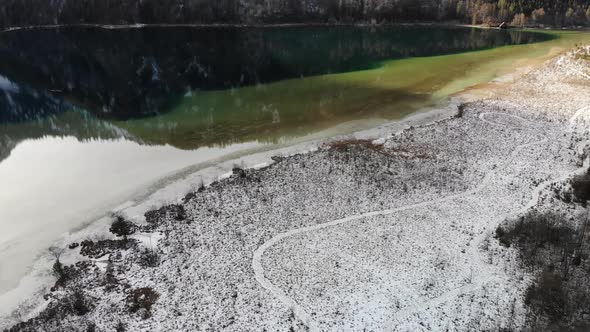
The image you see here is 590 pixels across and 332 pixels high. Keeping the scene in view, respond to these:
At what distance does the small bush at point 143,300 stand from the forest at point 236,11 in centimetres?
12277

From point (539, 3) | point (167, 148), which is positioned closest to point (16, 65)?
point (167, 148)

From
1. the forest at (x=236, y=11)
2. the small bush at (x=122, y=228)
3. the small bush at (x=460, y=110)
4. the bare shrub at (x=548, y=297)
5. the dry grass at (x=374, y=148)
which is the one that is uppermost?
the forest at (x=236, y=11)

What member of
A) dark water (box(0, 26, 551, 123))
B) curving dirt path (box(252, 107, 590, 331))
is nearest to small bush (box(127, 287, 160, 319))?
curving dirt path (box(252, 107, 590, 331))

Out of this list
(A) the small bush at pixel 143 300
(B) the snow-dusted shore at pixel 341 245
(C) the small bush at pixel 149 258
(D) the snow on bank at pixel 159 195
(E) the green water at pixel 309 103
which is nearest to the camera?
(B) the snow-dusted shore at pixel 341 245

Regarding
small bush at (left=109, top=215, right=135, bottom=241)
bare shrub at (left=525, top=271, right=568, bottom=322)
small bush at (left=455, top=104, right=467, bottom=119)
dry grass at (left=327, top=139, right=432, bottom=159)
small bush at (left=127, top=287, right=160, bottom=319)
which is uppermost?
small bush at (left=455, top=104, right=467, bottom=119)

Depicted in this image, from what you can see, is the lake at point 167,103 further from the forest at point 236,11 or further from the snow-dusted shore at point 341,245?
the forest at point 236,11

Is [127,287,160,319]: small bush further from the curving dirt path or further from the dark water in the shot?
the dark water

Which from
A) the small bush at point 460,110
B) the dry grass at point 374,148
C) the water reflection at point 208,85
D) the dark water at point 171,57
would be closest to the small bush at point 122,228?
the water reflection at point 208,85

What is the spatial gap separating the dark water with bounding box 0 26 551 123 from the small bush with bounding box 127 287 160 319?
1117 inches

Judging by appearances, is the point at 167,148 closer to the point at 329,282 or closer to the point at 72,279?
the point at 72,279

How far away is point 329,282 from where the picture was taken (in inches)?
764

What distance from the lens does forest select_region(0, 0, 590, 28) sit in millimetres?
132875

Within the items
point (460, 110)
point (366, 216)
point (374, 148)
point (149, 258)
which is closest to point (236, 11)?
point (460, 110)

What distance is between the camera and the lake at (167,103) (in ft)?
93.9
